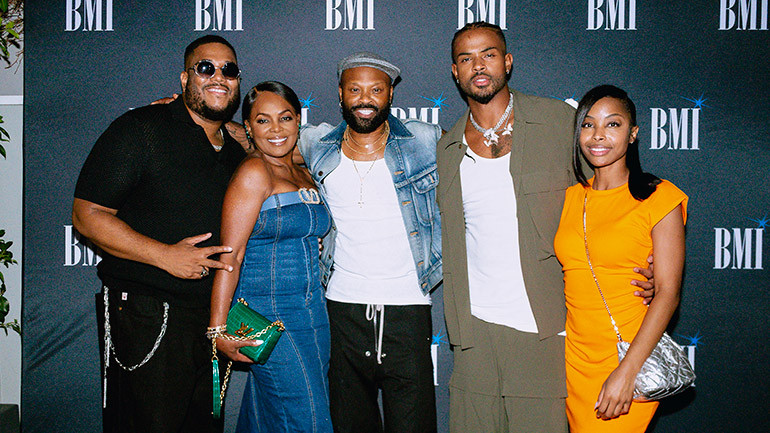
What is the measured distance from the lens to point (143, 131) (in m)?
2.29

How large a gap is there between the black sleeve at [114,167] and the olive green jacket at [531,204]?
1476mm

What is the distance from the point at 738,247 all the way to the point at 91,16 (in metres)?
4.31

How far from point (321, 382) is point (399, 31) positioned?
210cm

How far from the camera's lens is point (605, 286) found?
1.93 m

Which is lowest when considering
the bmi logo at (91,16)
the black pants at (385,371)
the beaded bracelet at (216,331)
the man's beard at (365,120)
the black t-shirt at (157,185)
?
the black pants at (385,371)

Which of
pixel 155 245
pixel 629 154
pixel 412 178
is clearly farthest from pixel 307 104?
pixel 629 154

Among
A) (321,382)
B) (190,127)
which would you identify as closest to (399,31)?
(190,127)

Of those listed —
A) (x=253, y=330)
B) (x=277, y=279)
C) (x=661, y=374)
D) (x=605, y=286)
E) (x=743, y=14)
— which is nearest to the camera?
(x=661, y=374)

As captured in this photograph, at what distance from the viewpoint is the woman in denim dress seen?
7.26 ft

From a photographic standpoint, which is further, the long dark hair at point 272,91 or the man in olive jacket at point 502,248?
the long dark hair at point 272,91

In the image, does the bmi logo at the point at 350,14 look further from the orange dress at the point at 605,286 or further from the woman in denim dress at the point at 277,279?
the orange dress at the point at 605,286

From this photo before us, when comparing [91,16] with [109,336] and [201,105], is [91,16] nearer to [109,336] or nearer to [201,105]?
[201,105]

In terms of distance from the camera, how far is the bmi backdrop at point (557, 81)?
9.84 ft

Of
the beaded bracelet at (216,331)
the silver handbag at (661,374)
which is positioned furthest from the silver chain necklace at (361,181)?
the silver handbag at (661,374)
